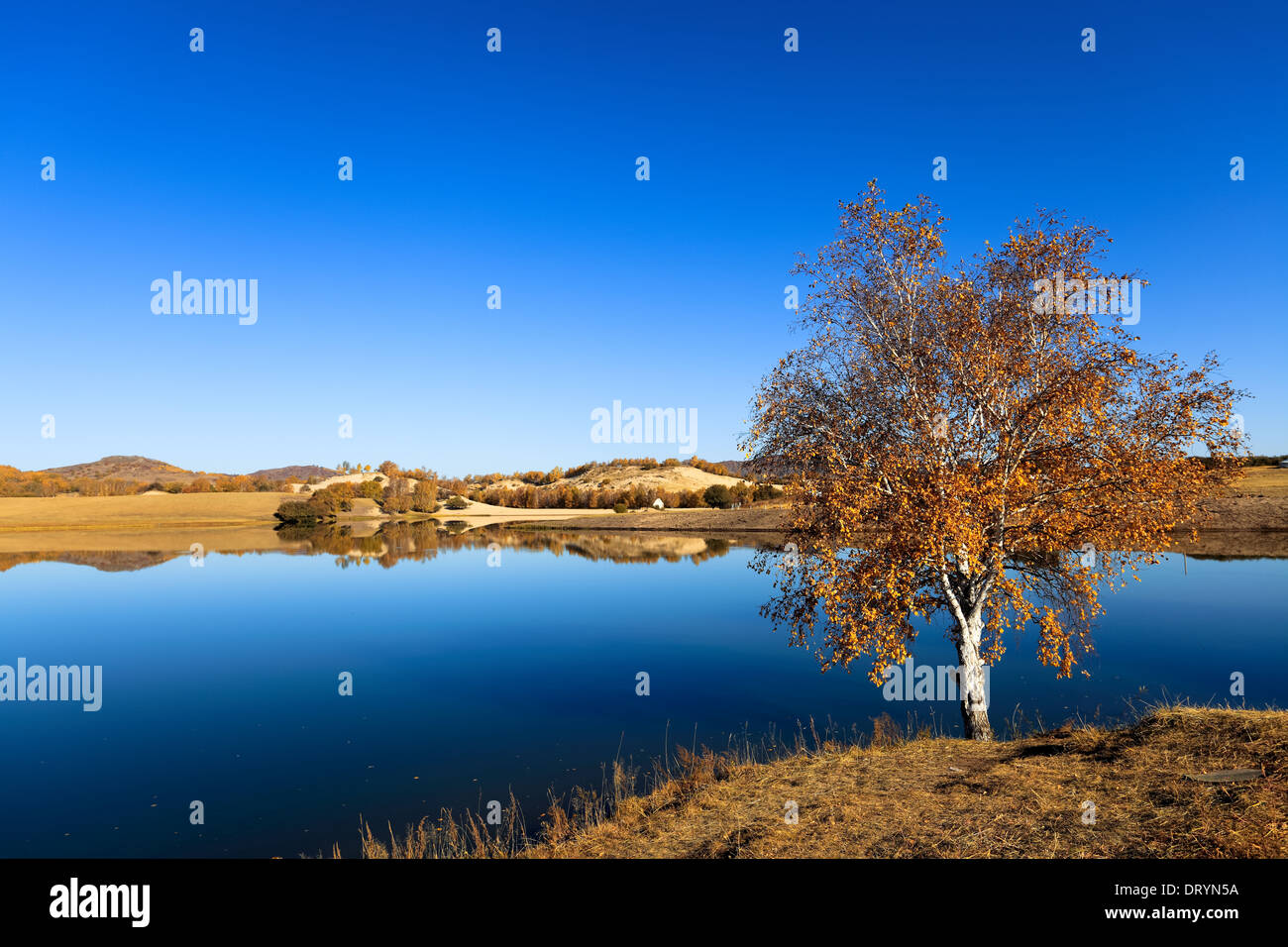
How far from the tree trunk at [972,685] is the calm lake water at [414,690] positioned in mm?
2956

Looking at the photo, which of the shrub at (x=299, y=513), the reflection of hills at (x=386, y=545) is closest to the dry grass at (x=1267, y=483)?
the reflection of hills at (x=386, y=545)

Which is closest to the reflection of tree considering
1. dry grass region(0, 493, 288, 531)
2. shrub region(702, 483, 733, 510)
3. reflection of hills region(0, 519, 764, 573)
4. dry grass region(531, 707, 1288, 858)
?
reflection of hills region(0, 519, 764, 573)

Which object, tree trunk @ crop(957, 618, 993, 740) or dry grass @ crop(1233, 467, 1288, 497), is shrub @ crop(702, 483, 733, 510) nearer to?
dry grass @ crop(1233, 467, 1288, 497)

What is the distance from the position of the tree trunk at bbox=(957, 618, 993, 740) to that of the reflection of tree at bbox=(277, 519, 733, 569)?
45738 millimetres

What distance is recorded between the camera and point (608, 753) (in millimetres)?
16594

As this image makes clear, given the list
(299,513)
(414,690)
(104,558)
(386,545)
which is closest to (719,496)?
(386,545)

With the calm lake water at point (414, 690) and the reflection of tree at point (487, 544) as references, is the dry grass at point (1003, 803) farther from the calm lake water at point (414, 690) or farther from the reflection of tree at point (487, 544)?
the reflection of tree at point (487, 544)

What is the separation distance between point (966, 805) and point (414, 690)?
1786cm

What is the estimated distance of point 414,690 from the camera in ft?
74.6
